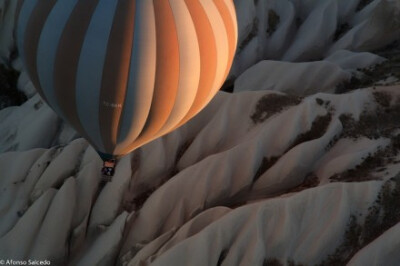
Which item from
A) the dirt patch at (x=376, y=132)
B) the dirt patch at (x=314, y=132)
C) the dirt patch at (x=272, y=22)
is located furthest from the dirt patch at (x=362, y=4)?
the dirt patch at (x=314, y=132)

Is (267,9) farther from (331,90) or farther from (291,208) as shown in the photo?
(291,208)

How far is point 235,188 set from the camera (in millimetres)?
9844

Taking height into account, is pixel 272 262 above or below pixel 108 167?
below

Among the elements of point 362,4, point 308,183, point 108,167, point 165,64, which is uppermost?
point 165,64

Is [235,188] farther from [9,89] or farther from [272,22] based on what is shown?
[9,89]

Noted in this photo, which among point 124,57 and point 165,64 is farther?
point 165,64

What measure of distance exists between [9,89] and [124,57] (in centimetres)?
1159

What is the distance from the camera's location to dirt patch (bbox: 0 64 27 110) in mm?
15703

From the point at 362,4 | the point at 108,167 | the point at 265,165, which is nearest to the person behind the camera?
the point at 108,167

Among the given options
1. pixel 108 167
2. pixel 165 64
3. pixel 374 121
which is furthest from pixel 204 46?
pixel 374 121

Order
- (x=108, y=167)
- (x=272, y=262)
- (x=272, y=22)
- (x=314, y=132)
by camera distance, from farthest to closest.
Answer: (x=272, y=22) < (x=314, y=132) < (x=108, y=167) < (x=272, y=262)

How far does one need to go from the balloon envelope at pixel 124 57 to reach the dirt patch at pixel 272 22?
8.39m

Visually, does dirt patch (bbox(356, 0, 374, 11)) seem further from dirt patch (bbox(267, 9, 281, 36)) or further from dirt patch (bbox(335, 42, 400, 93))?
dirt patch (bbox(335, 42, 400, 93))

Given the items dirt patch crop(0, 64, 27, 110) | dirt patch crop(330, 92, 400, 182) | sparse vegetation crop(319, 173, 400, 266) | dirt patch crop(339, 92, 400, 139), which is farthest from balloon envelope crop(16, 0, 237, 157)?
dirt patch crop(0, 64, 27, 110)
